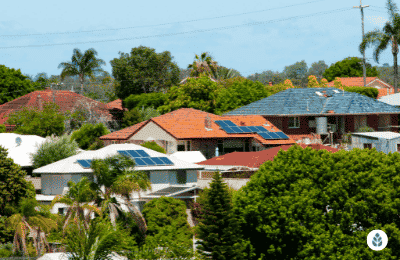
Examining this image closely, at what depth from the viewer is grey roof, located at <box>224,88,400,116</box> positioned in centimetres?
6284

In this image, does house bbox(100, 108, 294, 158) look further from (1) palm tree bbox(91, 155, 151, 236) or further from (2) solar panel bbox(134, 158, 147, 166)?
(1) palm tree bbox(91, 155, 151, 236)

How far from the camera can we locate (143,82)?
93188mm

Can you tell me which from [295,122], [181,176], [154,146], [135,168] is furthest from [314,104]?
[135,168]

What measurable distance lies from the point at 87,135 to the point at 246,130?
1977cm

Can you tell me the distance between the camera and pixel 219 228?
990 inches

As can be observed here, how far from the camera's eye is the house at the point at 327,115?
205ft

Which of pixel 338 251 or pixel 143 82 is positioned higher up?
pixel 143 82

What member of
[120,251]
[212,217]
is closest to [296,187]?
[212,217]

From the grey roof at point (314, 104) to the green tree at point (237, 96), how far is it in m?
7.89

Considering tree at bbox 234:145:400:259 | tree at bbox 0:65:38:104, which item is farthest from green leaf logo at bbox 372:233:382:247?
tree at bbox 0:65:38:104

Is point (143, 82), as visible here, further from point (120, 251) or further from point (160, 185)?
point (120, 251)

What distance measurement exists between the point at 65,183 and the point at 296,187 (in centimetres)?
1983

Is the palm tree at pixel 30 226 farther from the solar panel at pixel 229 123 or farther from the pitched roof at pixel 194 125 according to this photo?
the solar panel at pixel 229 123

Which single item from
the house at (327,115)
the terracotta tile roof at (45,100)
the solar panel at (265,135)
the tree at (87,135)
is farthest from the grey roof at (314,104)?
the terracotta tile roof at (45,100)
